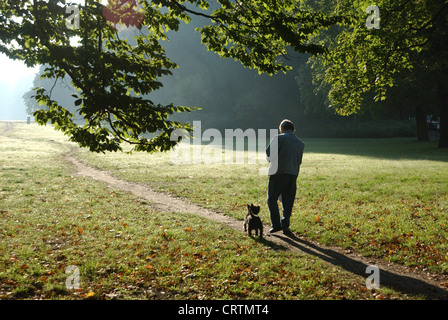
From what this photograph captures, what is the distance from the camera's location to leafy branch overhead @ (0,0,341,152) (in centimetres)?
626

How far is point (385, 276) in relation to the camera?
19.9 ft

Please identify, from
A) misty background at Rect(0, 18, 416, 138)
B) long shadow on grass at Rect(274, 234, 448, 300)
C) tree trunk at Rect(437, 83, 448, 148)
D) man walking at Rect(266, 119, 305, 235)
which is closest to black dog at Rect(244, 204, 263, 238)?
man walking at Rect(266, 119, 305, 235)

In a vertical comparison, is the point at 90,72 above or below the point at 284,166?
above

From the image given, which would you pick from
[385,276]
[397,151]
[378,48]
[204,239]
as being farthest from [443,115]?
[204,239]

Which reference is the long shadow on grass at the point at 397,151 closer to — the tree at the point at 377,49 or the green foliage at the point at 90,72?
the tree at the point at 377,49

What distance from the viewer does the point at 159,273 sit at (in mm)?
6090

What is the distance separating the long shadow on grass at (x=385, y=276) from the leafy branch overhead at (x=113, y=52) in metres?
3.69

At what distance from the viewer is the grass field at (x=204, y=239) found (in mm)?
5559

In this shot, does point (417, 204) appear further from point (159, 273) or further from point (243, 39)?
point (159, 273)

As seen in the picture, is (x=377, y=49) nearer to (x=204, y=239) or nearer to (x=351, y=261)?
(x=351, y=261)

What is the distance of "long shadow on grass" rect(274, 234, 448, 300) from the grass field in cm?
27

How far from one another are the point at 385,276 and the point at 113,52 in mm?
6731

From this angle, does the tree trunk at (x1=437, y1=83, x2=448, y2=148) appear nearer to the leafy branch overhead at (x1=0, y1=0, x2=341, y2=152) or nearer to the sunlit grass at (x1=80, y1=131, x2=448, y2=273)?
the sunlit grass at (x1=80, y1=131, x2=448, y2=273)

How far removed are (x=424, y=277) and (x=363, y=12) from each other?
9.65 m
